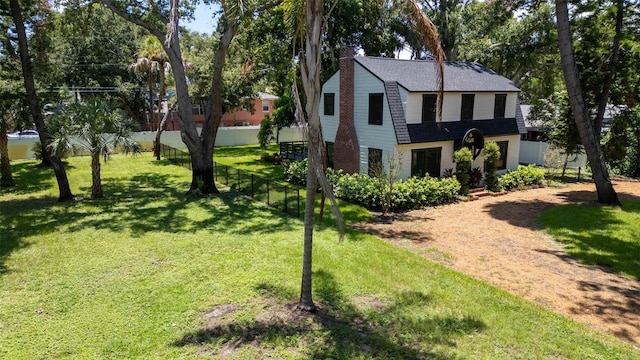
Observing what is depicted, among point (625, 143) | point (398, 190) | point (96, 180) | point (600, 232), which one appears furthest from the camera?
point (625, 143)

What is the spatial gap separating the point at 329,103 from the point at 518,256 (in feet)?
43.9

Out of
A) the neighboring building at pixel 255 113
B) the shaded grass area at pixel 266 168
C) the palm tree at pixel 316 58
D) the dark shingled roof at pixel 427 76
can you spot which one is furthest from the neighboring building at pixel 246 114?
the palm tree at pixel 316 58

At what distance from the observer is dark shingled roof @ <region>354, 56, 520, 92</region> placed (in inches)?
753

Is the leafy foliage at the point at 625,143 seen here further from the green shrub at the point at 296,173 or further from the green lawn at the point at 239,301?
the green lawn at the point at 239,301

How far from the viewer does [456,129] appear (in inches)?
794

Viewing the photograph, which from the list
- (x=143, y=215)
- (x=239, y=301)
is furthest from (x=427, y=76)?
(x=239, y=301)

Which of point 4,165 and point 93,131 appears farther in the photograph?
Answer: point 4,165

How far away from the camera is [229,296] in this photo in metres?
8.60

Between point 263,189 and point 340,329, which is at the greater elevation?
point 263,189

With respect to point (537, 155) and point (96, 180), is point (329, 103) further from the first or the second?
point (537, 155)

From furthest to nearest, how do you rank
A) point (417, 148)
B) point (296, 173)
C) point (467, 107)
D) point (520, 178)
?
point (520, 178) < point (296, 173) < point (467, 107) < point (417, 148)

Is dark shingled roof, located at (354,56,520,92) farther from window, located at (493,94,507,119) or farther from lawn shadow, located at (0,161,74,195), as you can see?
lawn shadow, located at (0,161,74,195)

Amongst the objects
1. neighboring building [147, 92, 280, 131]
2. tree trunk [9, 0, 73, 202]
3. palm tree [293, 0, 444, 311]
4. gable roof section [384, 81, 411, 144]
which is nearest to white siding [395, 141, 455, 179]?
gable roof section [384, 81, 411, 144]

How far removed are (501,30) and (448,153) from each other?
13.3 m
